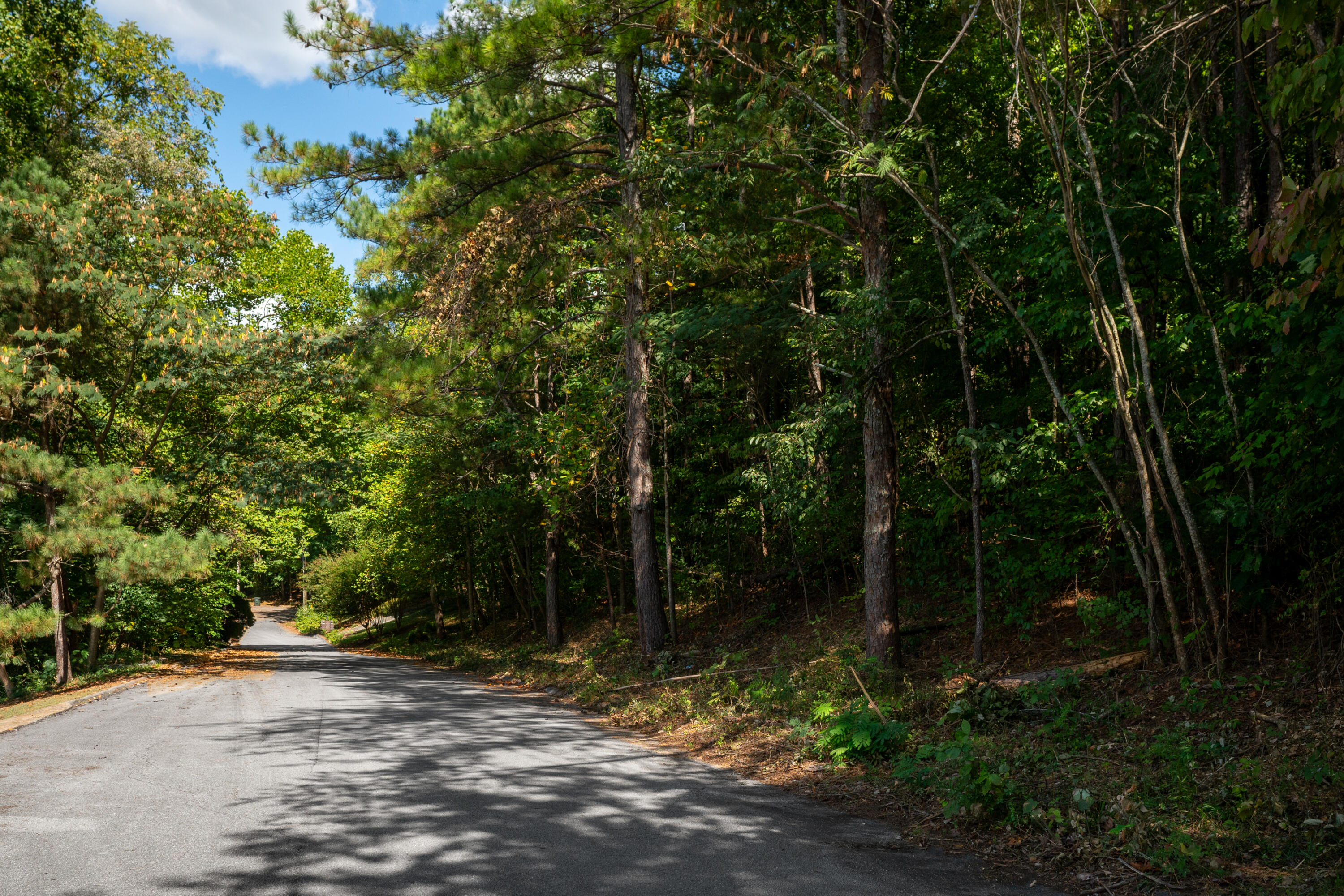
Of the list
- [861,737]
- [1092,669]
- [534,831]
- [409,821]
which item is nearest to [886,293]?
[1092,669]

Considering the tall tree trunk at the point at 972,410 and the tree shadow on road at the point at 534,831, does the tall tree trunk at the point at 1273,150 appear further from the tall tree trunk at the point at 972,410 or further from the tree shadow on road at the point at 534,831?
the tree shadow on road at the point at 534,831

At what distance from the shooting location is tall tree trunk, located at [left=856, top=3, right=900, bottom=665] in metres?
9.19

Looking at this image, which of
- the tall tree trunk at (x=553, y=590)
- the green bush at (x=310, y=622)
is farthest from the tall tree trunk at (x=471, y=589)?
the green bush at (x=310, y=622)

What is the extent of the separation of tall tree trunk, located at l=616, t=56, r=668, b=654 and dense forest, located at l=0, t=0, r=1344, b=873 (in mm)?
83

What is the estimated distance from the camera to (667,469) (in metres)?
15.0

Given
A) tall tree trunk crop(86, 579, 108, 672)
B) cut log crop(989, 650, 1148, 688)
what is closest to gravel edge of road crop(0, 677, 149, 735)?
tall tree trunk crop(86, 579, 108, 672)

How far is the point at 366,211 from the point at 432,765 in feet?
32.1

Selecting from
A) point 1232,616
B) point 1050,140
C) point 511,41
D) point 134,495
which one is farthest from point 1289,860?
point 134,495

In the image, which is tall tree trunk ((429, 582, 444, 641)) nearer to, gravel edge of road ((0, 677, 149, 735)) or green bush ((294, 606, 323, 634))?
gravel edge of road ((0, 677, 149, 735))

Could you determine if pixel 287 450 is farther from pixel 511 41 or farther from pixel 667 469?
pixel 511 41

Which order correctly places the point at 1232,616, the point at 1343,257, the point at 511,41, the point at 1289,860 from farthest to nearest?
the point at 511,41 → the point at 1232,616 → the point at 1289,860 → the point at 1343,257

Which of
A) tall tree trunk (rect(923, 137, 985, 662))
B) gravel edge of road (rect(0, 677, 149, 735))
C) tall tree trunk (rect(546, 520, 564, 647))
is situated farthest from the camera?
tall tree trunk (rect(546, 520, 564, 647))

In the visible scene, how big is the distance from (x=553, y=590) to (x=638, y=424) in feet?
22.2

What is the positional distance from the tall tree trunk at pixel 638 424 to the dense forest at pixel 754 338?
83mm
